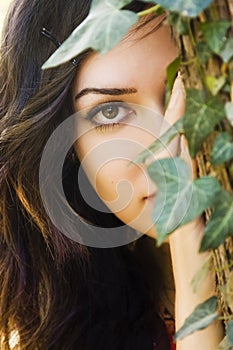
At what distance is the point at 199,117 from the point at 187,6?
93 millimetres

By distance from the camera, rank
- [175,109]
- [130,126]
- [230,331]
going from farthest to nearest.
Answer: [130,126] → [175,109] → [230,331]

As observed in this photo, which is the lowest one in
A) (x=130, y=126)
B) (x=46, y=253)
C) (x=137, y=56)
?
(x=46, y=253)

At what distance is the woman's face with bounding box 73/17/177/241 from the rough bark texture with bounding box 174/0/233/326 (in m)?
0.68

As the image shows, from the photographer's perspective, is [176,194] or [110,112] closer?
[176,194]

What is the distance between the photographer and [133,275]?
189 centimetres

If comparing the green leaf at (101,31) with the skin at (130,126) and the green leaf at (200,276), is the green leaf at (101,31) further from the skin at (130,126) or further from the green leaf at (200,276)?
the skin at (130,126)

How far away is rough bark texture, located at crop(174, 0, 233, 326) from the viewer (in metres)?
0.60

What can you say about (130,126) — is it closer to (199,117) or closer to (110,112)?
(110,112)

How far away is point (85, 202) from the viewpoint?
5.62 feet

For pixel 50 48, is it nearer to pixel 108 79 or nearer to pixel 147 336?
pixel 108 79

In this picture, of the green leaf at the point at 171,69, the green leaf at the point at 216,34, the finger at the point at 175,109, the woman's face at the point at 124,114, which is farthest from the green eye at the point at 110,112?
the green leaf at the point at 216,34

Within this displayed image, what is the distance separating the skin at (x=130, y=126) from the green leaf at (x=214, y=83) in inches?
23.9

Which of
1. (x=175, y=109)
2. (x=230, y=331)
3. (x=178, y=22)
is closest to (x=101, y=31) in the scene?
(x=178, y=22)

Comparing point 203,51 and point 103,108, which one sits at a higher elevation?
point 203,51
